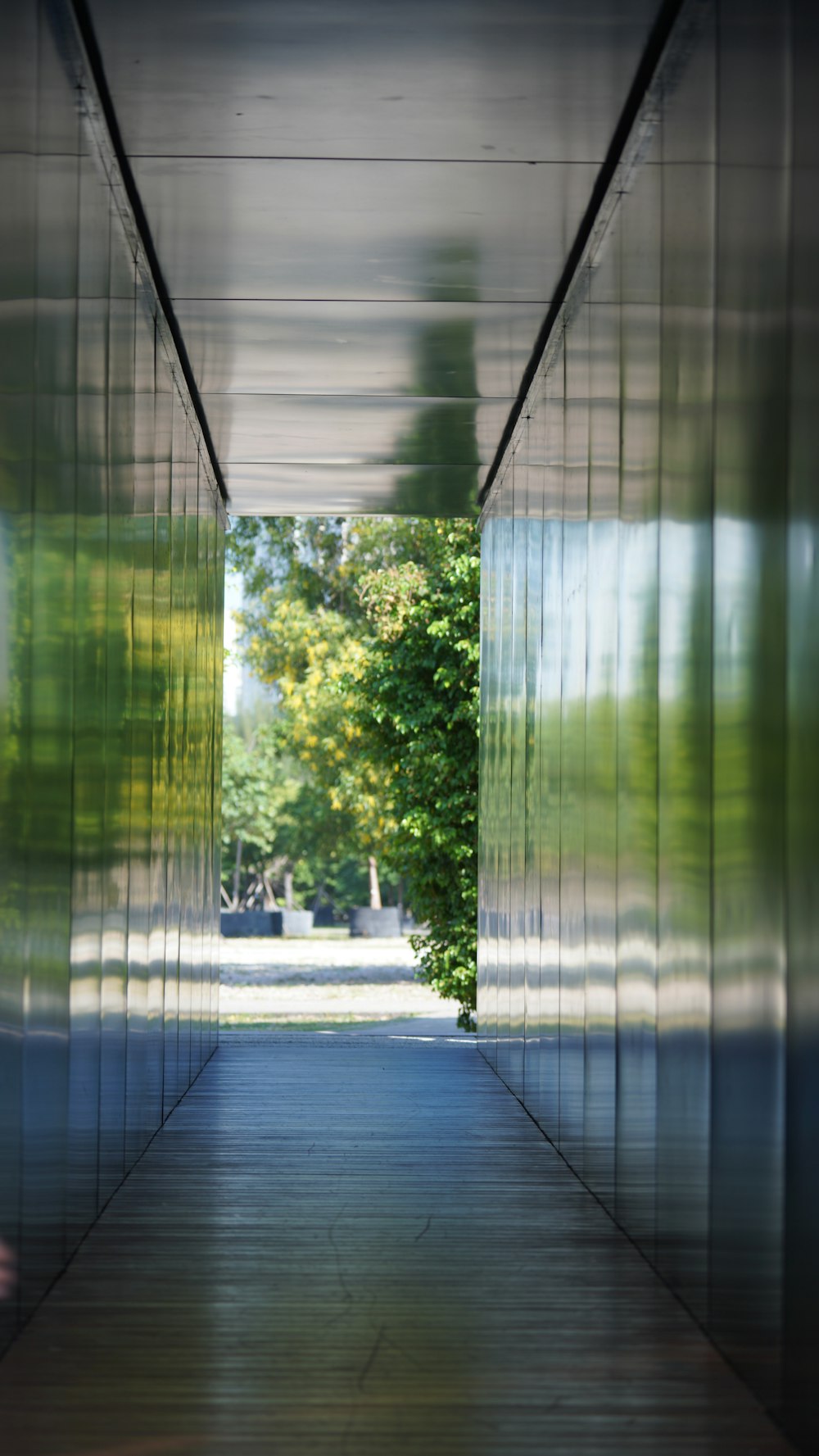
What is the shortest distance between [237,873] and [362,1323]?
30.5 meters

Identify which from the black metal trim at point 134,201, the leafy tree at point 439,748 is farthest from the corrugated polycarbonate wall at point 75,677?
the leafy tree at point 439,748

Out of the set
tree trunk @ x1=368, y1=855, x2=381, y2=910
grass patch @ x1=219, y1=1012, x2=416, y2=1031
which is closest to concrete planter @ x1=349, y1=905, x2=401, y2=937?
tree trunk @ x1=368, y1=855, x2=381, y2=910

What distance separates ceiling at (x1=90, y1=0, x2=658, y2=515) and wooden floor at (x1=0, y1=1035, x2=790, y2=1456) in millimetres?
4126

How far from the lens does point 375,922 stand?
3366 cm

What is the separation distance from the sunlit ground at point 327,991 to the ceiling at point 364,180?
42.8 ft

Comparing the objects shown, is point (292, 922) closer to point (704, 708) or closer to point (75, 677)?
point (75, 677)

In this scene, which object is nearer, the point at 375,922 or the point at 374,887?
the point at 375,922

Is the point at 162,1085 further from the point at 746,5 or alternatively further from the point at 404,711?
the point at 404,711

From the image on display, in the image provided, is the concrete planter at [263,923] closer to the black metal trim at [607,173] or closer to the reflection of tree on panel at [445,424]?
the reflection of tree on panel at [445,424]

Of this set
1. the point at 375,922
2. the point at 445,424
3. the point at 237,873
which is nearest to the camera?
the point at 445,424

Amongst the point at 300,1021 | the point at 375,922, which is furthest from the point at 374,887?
the point at 300,1021

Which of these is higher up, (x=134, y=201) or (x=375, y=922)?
(x=134, y=201)

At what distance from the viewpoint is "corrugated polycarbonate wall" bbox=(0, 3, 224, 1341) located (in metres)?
4.28

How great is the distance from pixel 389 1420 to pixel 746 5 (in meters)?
3.79
